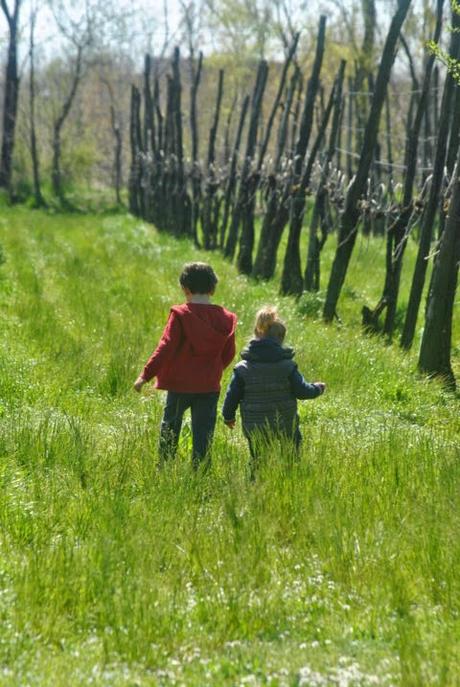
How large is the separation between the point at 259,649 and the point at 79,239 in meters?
19.5

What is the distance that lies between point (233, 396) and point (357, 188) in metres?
6.57

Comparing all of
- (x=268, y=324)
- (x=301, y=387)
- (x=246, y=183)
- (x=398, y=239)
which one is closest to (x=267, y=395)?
(x=301, y=387)

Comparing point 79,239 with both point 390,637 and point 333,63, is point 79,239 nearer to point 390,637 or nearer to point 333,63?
point 390,637

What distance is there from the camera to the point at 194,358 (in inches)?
233

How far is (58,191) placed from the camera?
42781mm

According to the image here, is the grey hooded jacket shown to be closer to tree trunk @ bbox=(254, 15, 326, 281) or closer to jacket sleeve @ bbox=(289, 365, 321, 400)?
jacket sleeve @ bbox=(289, 365, 321, 400)

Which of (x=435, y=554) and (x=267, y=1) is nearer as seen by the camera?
(x=435, y=554)

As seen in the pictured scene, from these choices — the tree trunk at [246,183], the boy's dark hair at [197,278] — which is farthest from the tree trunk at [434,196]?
the tree trunk at [246,183]

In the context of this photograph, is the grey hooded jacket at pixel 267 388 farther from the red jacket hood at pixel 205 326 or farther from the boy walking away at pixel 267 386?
the red jacket hood at pixel 205 326

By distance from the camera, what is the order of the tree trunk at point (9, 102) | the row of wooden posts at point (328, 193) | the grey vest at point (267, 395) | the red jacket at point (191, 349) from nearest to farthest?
the grey vest at point (267, 395) < the red jacket at point (191, 349) < the row of wooden posts at point (328, 193) < the tree trunk at point (9, 102)

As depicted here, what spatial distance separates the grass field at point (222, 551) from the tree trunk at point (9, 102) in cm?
3488

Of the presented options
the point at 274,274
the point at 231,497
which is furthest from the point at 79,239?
the point at 231,497

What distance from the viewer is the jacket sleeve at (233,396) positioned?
5.84 metres

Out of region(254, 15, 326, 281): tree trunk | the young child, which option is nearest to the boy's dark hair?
the young child
